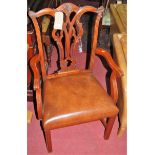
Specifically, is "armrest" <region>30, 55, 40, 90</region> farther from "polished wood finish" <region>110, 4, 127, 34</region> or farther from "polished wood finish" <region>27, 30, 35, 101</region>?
"polished wood finish" <region>110, 4, 127, 34</region>

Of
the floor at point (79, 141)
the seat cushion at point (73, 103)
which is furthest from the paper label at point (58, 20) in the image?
the floor at point (79, 141)

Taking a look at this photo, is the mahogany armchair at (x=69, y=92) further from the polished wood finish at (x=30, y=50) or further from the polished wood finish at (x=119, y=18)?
the polished wood finish at (x=119, y=18)

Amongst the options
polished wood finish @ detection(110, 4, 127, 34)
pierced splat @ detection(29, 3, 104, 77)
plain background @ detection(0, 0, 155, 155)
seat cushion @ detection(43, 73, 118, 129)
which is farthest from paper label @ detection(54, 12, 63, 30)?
polished wood finish @ detection(110, 4, 127, 34)

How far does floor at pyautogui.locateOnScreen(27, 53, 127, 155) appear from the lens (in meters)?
2.09

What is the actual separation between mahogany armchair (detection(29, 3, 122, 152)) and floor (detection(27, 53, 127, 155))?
13cm

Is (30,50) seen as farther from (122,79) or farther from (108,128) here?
(108,128)

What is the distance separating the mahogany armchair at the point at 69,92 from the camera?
175 cm
